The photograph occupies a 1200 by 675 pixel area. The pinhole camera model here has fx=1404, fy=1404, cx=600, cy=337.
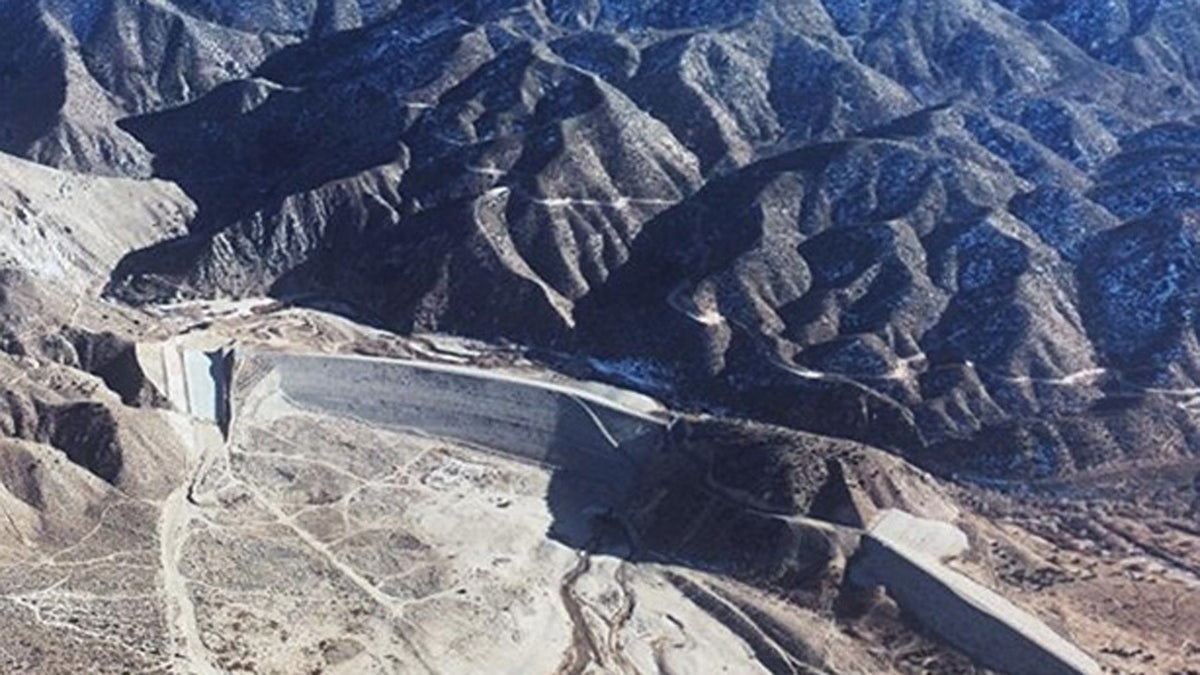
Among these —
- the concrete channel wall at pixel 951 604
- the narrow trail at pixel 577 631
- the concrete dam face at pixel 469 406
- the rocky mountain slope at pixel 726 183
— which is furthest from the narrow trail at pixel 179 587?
the concrete channel wall at pixel 951 604

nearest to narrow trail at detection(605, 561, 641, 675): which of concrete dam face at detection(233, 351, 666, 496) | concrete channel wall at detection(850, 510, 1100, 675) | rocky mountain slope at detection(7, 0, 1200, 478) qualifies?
concrete dam face at detection(233, 351, 666, 496)

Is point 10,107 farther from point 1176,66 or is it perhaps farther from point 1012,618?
point 1176,66

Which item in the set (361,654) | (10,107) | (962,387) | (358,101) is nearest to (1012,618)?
(962,387)

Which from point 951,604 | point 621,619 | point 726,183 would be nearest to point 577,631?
point 621,619

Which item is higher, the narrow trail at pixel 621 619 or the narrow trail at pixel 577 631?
the narrow trail at pixel 621 619

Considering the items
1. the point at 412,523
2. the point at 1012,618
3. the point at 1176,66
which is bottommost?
the point at 412,523

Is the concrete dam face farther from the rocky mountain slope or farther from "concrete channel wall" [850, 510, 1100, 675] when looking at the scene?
"concrete channel wall" [850, 510, 1100, 675]

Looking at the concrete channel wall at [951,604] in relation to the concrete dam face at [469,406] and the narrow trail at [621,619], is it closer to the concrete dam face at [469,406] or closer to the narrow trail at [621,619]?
the narrow trail at [621,619]
